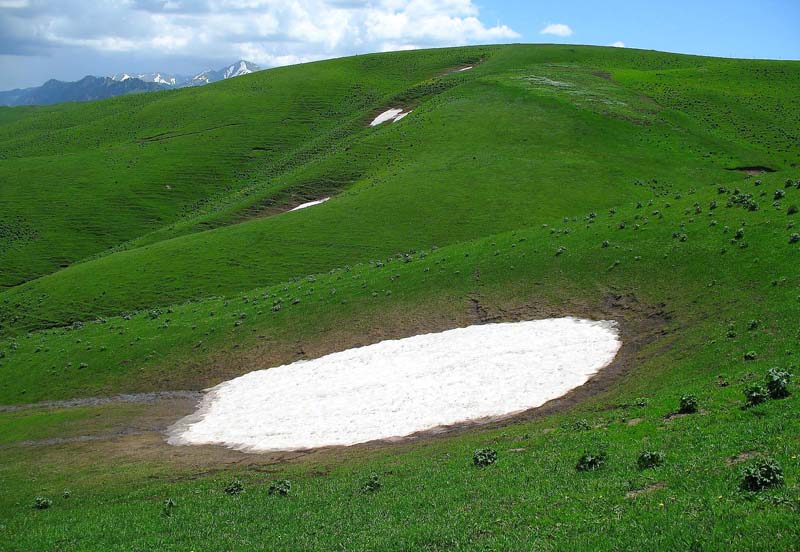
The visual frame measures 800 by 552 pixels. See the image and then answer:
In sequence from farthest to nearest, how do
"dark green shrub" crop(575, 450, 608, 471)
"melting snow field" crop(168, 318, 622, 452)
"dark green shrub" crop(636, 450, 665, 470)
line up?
"melting snow field" crop(168, 318, 622, 452), "dark green shrub" crop(575, 450, 608, 471), "dark green shrub" crop(636, 450, 665, 470)

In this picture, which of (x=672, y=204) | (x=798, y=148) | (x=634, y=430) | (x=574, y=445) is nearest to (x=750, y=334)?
(x=634, y=430)

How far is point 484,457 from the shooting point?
60.8ft

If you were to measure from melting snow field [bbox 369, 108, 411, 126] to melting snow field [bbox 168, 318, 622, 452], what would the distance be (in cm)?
7498

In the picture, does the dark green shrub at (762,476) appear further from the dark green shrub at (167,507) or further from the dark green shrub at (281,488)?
the dark green shrub at (167,507)

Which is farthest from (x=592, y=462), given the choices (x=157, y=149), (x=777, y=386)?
(x=157, y=149)

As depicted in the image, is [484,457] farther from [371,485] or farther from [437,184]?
[437,184]

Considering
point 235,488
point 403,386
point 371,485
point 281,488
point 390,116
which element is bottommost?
point 403,386

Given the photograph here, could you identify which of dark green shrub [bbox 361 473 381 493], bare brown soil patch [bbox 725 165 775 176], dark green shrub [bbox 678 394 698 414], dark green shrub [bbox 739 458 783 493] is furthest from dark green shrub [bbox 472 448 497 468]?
bare brown soil patch [bbox 725 165 775 176]

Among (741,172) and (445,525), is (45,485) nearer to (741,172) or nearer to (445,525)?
(445,525)

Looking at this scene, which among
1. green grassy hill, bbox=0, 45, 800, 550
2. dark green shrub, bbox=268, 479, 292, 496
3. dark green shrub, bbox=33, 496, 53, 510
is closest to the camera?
green grassy hill, bbox=0, 45, 800, 550

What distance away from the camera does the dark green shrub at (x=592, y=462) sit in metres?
15.5

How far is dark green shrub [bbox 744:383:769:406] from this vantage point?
16906mm

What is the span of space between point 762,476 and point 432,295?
30.7m

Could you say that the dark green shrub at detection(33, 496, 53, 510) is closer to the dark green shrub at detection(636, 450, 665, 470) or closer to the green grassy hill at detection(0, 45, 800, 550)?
the green grassy hill at detection(0, 45, 800, 550)
